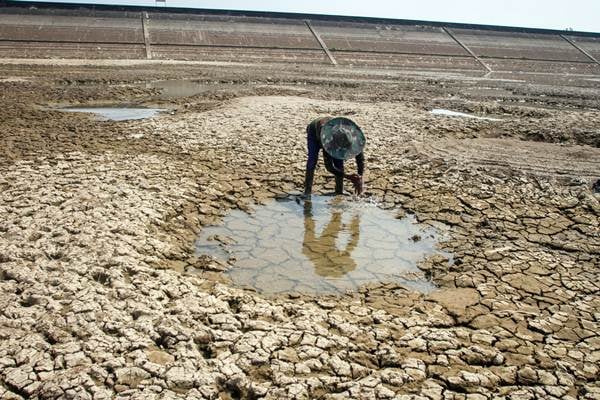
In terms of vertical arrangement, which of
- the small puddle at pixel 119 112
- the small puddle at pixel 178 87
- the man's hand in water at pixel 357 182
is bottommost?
the man's hand in water at pixel 357 182

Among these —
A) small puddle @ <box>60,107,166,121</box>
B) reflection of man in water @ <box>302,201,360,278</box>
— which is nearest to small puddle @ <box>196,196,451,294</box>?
reflection of man in water @ <box>302,201,360,278</box>

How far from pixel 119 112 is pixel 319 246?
347 inches

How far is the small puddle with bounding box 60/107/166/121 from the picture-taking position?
36.6ft

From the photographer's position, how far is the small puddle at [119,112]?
11148 mm

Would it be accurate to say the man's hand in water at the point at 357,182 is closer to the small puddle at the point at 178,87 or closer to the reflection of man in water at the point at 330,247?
the reflection of man in water at the point at 330,247

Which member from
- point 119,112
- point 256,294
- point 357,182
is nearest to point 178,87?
point 119,112

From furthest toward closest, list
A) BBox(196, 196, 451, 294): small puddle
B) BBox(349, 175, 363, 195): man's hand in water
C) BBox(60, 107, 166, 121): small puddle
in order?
BBox(60, 107, 166, 121): small puddle
BBox(349, 175, 363, 195): man's hand in water
BBox(196, 196, 451, 294): small puddle

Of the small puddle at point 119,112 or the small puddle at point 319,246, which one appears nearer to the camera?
the small puddle at point 319,246

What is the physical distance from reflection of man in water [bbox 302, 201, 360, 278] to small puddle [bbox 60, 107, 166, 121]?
7080 millimetres

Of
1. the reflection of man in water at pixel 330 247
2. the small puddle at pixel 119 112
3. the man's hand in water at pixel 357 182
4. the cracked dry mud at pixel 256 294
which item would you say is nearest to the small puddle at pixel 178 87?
the small puddle at pixel 119 112

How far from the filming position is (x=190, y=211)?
5.70 m

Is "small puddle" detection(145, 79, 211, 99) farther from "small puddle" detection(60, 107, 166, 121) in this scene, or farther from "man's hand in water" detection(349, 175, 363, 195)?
"man's hand in water" detection(349, 175, 363, 195)

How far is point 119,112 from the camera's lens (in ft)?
38.8

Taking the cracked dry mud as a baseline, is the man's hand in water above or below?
above
